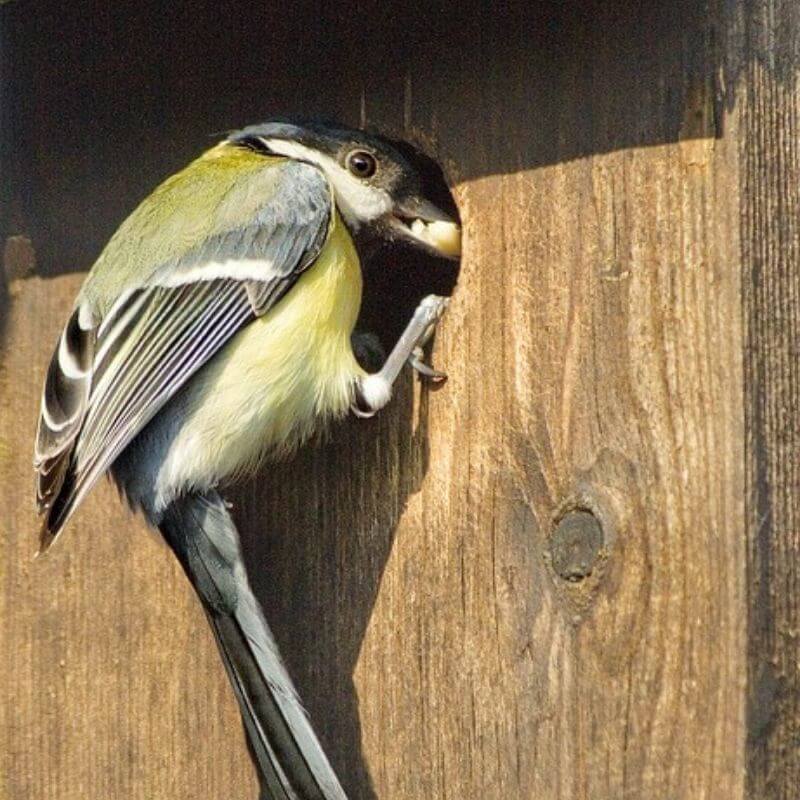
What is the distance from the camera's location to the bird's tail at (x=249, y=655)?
245 centimetres

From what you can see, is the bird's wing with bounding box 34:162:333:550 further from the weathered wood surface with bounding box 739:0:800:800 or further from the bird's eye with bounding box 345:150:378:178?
the weathered wood surface with bounding box 739:0:800:800

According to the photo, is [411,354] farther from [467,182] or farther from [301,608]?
[301,608]

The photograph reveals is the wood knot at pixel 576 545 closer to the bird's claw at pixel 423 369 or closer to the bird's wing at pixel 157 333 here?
the bird's claw at pixel 423 369

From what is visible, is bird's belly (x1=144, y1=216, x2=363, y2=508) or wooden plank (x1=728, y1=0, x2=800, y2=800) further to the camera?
bird's belly (x1=144, y1=216, x2=363, y2=508)

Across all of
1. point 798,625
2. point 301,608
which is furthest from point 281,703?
point 798,625

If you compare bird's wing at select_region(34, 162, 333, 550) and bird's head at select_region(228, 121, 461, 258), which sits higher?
bird's head at select_region(228, 121, 461, 258)

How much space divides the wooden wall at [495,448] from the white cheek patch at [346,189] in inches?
2.9

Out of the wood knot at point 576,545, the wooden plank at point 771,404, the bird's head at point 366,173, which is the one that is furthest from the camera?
the bird's head at point 366,173

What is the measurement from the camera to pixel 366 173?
2.74 metres

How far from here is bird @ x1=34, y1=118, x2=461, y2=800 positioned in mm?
2480

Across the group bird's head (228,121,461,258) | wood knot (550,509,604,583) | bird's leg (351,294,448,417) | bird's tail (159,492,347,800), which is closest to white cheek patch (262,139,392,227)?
bird's head (228,121,461,258)

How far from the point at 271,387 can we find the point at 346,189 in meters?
0.40

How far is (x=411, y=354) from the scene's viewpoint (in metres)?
2.53

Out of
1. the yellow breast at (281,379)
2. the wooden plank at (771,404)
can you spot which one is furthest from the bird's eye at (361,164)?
the wooden plank at (771,404)
